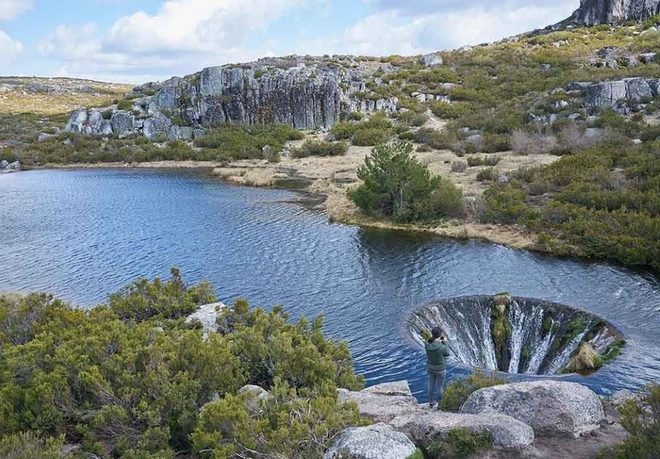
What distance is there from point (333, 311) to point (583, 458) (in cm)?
1338

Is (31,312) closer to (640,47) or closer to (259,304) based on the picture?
(259,304)

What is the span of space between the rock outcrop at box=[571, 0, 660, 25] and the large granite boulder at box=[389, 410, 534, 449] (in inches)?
4336

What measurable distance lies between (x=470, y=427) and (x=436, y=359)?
2.71 meters

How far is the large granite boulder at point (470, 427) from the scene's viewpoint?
34.4ft

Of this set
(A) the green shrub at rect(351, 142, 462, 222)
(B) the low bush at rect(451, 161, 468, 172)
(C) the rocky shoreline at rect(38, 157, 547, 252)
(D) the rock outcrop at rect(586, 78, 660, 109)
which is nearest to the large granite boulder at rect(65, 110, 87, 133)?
(C) the rocky shoreline at rect(38, 157, 547, 252)

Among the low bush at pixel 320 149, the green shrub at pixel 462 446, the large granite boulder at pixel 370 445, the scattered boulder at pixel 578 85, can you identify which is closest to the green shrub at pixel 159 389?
the large granite boulder at pixel 370 445

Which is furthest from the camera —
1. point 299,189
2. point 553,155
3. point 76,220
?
point 299,189

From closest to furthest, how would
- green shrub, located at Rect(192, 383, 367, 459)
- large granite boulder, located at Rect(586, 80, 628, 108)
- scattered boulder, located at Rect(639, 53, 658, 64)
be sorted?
1. green shrub, located at Rect(192, 383, 367, 459)
2. large granite boulder, located at Rect(586, 80, 628, 108)
3. scattered boulder, located at Rect(639, 53, 658, 64)

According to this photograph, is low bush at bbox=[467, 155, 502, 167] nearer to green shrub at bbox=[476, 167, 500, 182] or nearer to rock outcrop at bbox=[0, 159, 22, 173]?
green shrub at bbox=[476, 167, 500, 182]

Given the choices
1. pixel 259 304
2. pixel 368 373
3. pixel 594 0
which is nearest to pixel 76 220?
pixel 259 304

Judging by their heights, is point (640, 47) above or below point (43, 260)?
above

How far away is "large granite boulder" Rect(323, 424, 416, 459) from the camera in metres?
9.20

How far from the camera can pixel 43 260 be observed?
31.3 m

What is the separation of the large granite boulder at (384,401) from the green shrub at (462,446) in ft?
5.32
